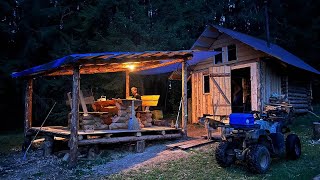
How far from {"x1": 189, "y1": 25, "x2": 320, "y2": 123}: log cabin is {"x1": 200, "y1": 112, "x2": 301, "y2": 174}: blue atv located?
16.0ft

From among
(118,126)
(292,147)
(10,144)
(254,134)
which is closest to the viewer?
(254,134)

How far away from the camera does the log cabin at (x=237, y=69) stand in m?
12.3

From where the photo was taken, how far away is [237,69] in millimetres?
14195

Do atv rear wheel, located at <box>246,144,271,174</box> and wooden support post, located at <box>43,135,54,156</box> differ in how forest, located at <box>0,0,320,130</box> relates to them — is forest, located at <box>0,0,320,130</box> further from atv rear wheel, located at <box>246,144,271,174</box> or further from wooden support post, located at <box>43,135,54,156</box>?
atv rear wheel, located at <box>246,144,271,174</box>

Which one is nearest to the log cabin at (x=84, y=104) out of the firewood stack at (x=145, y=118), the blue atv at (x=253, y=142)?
the firewood stack at (x=145, y=118)

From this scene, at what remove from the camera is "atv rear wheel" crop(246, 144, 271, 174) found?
238 inches

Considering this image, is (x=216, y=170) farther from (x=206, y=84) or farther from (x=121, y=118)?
(x=206, y=84)

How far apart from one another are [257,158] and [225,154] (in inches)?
32.8

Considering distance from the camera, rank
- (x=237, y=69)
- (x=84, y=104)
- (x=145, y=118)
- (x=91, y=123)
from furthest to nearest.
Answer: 1. (x=237, y=69)
2. (x=145, y=118)
3. (x=84, y=104)
4. (x=91, y=123)

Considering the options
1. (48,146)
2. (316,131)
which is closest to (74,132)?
(48,146)

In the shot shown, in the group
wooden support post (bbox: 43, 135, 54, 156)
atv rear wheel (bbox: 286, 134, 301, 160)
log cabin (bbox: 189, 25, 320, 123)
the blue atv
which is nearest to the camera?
the blue atv

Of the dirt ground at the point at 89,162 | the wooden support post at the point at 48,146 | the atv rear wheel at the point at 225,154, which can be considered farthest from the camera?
the wooden support post at the point at 48,146

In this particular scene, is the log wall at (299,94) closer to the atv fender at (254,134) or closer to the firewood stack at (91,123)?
the atv fender at (254,134)

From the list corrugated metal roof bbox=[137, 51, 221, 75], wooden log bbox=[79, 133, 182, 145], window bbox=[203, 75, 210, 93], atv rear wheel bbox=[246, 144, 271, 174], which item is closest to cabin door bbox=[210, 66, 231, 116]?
corrugated metal roof bbox=[137, 51, 221, 75]
